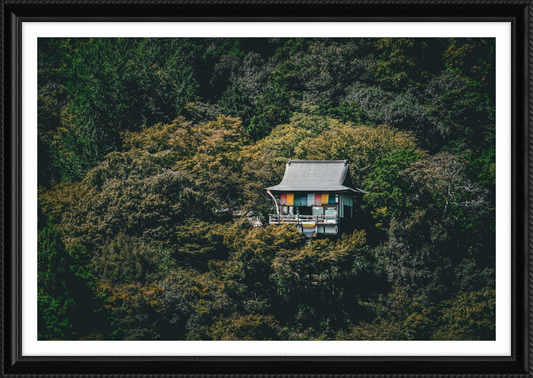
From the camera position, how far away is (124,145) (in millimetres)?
18359

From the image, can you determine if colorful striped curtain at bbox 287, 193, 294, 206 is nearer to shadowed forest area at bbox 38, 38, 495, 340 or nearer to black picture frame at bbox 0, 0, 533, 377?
shadowed forest area at bbox 38, 38, 495, 340

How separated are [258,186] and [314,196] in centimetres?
240

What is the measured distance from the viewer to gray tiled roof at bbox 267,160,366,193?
1542 centimetres

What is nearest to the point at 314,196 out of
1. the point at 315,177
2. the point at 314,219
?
the point at 315,177

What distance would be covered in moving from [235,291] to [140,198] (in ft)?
13.4

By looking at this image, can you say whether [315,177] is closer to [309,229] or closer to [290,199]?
[290,199]

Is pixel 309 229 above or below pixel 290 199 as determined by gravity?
below

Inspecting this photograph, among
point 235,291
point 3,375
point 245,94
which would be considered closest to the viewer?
point 3,375

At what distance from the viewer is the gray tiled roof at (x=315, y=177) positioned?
1542 centimetres

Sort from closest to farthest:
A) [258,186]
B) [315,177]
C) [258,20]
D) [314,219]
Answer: [258,20] < [314,219] < [315,177] < [258,186]

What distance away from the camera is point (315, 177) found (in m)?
15.5

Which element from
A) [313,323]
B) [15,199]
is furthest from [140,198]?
[15,199]

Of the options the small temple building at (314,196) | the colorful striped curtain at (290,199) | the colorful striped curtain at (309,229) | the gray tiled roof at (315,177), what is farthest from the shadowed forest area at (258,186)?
the gray tiled roof at (315,177)

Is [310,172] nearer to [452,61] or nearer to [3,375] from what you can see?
[452,61]
